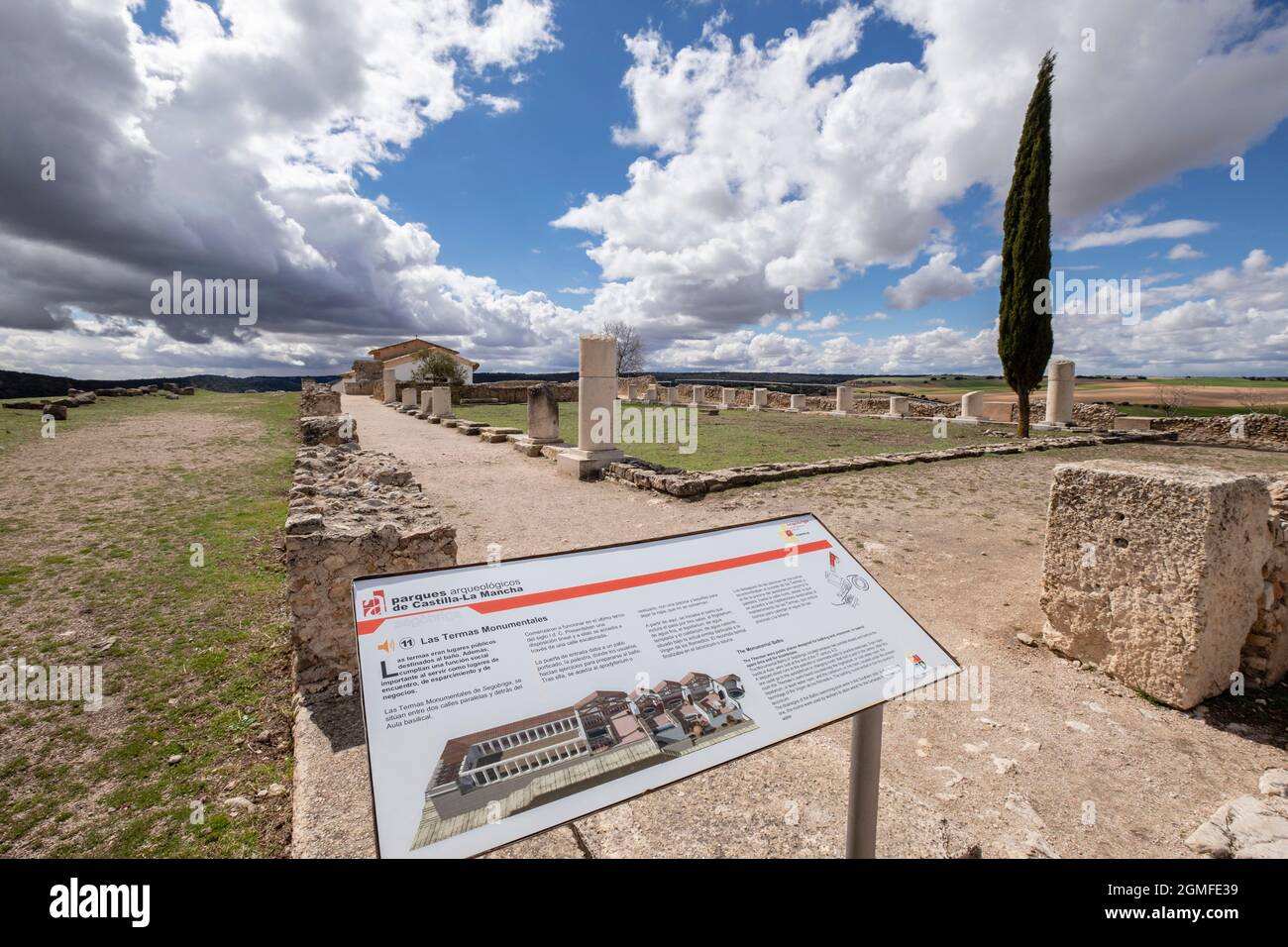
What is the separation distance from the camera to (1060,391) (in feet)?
57.4

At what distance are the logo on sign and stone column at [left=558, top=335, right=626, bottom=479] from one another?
8487 mm

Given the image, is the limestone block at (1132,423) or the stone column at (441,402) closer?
the limestone block at (1132,423)

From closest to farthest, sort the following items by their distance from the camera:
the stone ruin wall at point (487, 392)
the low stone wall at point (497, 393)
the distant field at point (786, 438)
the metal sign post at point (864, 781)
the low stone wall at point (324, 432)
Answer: the metal sign post at point (864, 781), the low stone wall at point (324, 432), the distant field at point (786, 438), the stone ruin wall at point (487, 392), the low stone wall at point (497, 393)

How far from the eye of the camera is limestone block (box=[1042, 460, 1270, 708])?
121 inches

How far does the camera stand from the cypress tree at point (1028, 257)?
14969mm

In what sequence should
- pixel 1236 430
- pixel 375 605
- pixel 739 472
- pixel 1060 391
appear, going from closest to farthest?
pixel 375 605 < pixel 739 472 < pixel 1236 430 < pixel 1060 391

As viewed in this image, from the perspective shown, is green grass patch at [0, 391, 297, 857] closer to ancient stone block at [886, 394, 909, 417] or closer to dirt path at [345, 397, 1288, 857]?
dirt path at [345, 397, 1288, 857]

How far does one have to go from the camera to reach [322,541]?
314 centimetres

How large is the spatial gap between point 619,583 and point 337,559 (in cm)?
204

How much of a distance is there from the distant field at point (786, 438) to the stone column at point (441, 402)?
1.19 meters

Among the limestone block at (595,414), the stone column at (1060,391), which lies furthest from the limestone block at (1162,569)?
the stone column at (1060,391)

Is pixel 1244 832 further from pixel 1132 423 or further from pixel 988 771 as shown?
pixel 1132 423

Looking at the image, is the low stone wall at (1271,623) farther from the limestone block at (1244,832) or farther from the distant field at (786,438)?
the distant field at (786,438)

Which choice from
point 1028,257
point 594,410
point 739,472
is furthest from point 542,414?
point 1028,257
